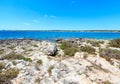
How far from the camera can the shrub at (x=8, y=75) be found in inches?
467

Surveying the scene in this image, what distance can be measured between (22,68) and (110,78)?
739 centimetres

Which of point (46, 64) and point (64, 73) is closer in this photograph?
point (64, 73)

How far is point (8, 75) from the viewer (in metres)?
12.4

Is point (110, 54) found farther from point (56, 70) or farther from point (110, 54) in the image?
A: point (56, 70)

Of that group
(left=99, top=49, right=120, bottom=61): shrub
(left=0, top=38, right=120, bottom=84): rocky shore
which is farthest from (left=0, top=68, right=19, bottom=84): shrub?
(left=99, top=49, right=120, bottom=61): shrub

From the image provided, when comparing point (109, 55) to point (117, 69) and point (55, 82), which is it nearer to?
point (117, 69)

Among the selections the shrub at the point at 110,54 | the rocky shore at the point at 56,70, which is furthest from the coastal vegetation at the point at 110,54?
the rocky shore at the point at 56,70

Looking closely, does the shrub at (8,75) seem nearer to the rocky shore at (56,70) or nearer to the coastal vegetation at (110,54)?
the rocky shore at (56,70)

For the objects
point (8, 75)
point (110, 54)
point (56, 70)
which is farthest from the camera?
point (110, 54)

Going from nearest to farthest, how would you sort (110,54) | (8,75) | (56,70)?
(8,75) → (56,70) → (110,54)

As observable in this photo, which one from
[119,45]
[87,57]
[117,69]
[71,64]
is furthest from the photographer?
[119,45]

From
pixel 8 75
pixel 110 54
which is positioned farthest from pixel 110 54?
pixel 8 75

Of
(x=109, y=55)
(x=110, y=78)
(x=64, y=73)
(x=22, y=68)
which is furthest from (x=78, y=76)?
(x=109, y=55)

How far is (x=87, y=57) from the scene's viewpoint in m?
17.0
